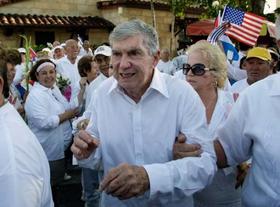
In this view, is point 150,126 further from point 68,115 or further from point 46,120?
point 68,115

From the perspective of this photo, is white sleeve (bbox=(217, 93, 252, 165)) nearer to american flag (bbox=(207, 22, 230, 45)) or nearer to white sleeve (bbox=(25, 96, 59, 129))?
white sleeve (bbox=(25, 96, 59, 129))

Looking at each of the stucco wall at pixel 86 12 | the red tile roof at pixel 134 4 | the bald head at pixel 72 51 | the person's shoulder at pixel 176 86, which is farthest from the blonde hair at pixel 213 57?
the red tile roof at pixel 134 4

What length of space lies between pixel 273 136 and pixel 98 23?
2064 centimetres

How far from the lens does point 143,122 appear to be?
2.67 metres

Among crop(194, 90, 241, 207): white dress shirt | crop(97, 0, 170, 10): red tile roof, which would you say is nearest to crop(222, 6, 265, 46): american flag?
crop(194, 90, 241, 207): white dress shirt

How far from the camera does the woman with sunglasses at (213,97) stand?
3291mm

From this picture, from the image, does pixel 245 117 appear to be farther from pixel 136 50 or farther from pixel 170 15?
pixel 170 15

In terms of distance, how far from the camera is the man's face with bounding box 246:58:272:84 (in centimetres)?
557

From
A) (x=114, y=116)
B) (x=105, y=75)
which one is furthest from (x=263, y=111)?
(x=105, y=75)

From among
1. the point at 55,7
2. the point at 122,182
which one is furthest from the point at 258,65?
the point at 55,7

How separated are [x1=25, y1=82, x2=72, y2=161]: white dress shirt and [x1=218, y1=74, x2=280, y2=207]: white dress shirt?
10.6 feet

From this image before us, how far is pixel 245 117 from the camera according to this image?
2535mm

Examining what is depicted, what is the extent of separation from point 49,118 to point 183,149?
3276mm

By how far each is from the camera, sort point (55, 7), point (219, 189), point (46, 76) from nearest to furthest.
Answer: point (219, 189) < point (46, 76) < point (55, 7)
